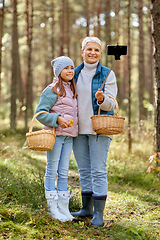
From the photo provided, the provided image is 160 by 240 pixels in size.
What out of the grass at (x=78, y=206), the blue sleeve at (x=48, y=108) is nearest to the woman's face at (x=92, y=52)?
the blue sleeve at (x=48, y=108)

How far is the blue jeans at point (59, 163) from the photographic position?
324 cm

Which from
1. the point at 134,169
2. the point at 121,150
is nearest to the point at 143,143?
the point at 121,150

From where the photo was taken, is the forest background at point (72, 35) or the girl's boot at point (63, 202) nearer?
the girl's boot at point (63, 202)

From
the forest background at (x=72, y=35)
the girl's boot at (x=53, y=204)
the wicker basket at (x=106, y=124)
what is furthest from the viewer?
the forest background at (x=72, y=35)

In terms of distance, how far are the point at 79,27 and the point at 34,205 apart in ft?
59.7

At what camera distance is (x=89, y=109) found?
3414 millimetres

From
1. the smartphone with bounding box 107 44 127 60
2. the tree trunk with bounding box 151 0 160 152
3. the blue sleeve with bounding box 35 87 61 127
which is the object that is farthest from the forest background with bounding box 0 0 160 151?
the blue sleeve with bounding box 35 87 61 127

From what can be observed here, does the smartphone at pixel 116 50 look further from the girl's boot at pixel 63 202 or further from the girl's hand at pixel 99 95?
the girl's boot at pixel 63 202

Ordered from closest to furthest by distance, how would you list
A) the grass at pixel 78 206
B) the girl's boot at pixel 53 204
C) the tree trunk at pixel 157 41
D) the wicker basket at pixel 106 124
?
the grass at pixel 78 206 → the wicker basket at pixel 106 124 → the girl's boot at pixel 53 204 → the tree trunk at pixel 157 41

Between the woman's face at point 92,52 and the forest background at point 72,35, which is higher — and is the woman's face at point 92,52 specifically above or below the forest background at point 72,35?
below

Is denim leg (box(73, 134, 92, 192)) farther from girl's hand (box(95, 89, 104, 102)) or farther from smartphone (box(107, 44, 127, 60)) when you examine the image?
smartphone (box(107, 44, 127, 60))

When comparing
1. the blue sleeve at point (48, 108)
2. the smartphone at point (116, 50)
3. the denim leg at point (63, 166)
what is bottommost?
the denim leg at point (63, 166)

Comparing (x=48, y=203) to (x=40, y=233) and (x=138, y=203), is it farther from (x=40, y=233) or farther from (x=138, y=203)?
(x=138, y=203)

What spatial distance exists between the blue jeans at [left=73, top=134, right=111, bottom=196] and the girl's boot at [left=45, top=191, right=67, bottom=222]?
1.67 ft
